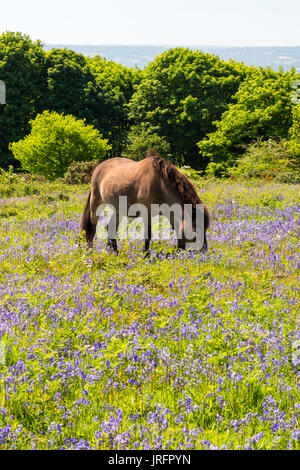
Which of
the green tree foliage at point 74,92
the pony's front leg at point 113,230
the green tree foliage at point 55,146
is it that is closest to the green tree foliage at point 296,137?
the green tree foliage at point 55,146

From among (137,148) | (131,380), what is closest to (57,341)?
(131,380)

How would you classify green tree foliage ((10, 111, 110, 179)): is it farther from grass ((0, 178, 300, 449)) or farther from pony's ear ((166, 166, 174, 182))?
pony's ear ((166, 166, 174, 182))

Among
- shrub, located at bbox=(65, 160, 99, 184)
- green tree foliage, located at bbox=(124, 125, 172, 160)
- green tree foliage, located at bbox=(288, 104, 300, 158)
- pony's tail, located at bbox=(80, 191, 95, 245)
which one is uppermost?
green tree foliage, located at bbox=(288, 104, 300, 158)

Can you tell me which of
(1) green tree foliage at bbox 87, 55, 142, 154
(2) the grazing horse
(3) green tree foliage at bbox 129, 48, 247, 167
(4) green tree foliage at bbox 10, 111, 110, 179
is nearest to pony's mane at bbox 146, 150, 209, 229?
(2) the grazing horse

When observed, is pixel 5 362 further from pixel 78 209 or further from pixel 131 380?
pixel 78 209

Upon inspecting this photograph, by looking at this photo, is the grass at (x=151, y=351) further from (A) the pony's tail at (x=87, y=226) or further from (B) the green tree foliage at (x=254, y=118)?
(B) the green tree foliage at (x=254, y=118)

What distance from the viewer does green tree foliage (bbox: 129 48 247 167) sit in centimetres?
4578

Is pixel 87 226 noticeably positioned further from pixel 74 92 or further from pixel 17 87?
pixel 74 92

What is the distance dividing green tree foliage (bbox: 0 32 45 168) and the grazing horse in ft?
108

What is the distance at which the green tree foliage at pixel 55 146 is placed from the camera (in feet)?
101

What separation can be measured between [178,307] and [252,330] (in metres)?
1.28

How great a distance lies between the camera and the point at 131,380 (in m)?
3.52

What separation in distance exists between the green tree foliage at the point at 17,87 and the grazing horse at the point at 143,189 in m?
33.0

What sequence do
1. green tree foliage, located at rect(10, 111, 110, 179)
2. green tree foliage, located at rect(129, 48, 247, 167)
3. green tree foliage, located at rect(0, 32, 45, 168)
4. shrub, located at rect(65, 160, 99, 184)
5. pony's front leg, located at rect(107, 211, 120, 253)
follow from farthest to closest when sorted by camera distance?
green tree foliage, located at rect(129, 48, 247, 167) < green tree foliage, located at rect(0, 32, 45, 168) < green tree foliage, located at rect(10, 111, 110, 179) < shrub, located at rect(65, 160, 99, 184) < pony's front leg, located at rect(107, 211, 120, 253)
